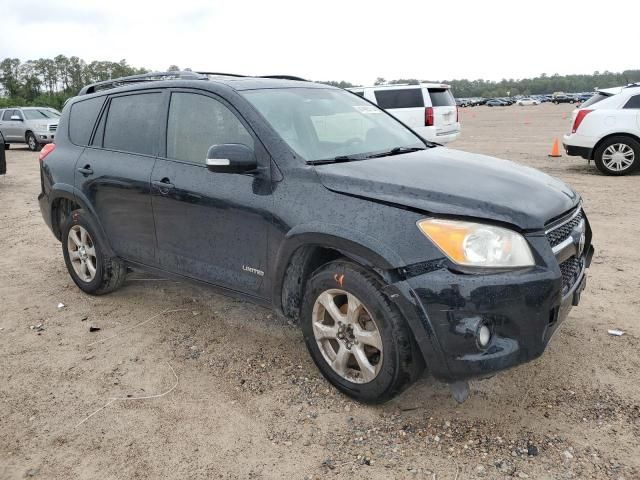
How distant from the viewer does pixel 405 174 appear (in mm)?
3053

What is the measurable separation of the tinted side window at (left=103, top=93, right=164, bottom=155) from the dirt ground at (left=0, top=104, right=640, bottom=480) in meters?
1.36

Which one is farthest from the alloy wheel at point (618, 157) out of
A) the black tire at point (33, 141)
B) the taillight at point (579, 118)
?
the black tire at point (33, 141)

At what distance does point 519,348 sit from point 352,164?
1.35 metres

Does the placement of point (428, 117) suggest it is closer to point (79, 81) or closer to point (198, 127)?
point (198, 127)

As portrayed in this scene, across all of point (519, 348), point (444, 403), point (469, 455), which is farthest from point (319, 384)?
point (519, 348)

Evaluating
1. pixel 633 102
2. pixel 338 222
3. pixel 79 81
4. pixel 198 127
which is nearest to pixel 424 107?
pixel 633 102

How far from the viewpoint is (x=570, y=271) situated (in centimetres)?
305

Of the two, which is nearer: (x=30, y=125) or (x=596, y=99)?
(x=596, y=99)

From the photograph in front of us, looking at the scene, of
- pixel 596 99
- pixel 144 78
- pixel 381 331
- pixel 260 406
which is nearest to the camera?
pixel 381 331

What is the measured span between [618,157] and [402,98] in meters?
5.10

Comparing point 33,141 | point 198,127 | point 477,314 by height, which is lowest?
point 33,141

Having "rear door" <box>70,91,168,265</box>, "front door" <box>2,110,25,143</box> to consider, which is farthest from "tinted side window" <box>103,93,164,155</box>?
"front door" <box>2,110,25,143</box>

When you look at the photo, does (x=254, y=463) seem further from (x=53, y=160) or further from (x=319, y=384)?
(x=53, y=160)

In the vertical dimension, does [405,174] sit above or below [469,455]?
above
